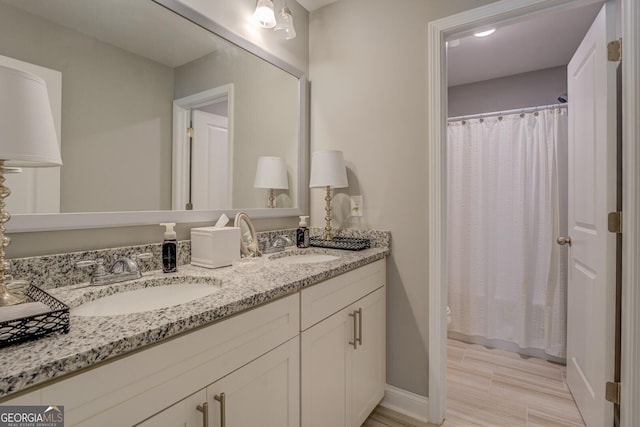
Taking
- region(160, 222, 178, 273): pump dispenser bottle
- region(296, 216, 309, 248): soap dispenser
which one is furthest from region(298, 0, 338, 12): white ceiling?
region(160, 222, 178, 273): pump dispenser bottle

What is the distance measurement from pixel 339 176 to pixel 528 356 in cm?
210

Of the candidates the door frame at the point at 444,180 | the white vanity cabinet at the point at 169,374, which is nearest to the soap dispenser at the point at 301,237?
the door frame at the point at 444,180

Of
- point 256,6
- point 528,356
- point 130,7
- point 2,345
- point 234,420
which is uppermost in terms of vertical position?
point 256,6

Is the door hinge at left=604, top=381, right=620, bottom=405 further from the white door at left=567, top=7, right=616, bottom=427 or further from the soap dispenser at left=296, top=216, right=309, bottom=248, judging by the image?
the soap dispenser at left=296, top=216, right=309, bottom=248

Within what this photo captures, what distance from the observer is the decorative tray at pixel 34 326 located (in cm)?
60

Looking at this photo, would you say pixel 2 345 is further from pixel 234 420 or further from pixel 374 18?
pixel 374 18

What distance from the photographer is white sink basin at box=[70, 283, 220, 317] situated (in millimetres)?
936

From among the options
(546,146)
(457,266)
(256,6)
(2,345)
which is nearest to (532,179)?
(546,146)

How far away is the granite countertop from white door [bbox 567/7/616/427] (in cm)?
129

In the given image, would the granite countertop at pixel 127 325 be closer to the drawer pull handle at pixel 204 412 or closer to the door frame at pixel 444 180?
the drawer pull handle at pixel 204 412

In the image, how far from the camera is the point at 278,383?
1062 mm

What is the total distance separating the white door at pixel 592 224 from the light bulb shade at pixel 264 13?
5.16ft

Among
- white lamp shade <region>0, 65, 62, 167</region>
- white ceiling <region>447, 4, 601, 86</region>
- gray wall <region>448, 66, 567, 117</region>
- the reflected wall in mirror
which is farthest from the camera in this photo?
gray wall <region>448, 66, 567, 117</region>

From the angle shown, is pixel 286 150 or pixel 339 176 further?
pixel 286 150
